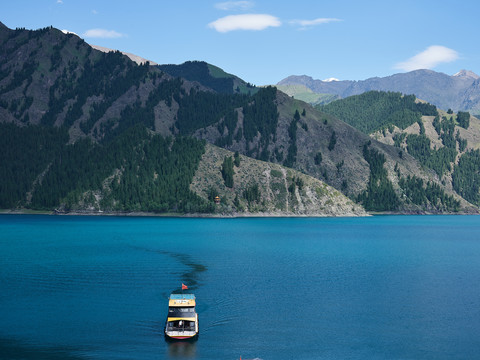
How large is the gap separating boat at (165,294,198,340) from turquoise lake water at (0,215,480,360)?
172 cm

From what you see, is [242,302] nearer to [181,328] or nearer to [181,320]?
[181,320]

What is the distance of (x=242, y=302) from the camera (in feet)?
282

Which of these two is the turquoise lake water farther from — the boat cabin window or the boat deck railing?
the boat cabin window

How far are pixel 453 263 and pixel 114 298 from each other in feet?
283

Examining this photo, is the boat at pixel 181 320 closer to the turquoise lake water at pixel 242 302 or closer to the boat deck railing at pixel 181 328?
the boat deck railing at pixel 181 328

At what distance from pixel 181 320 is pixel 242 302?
19524 millimetres

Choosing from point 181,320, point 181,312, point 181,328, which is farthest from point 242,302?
point 181,328

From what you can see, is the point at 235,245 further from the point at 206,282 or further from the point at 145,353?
the point at 145,353

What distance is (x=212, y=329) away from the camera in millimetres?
71312

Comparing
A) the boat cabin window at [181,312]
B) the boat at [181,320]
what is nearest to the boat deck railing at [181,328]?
the boat at [181,320]

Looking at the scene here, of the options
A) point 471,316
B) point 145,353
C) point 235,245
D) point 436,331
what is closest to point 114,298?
point 145,353

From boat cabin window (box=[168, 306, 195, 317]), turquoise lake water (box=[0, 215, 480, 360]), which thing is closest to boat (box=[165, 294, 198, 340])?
boat cabin window (box=[168, 306, 195, 317])

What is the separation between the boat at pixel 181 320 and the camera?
6644cm

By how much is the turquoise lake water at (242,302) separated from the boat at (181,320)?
172 cm
